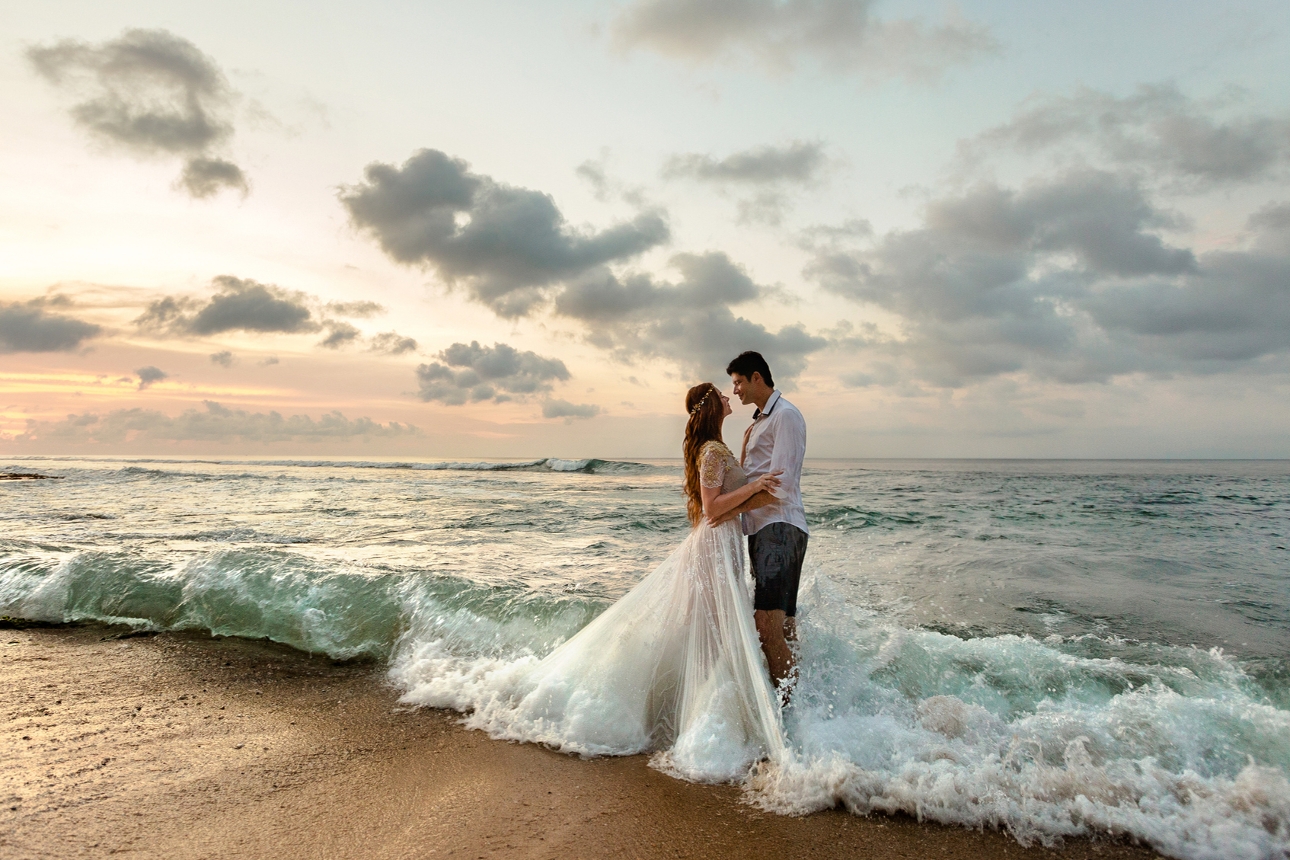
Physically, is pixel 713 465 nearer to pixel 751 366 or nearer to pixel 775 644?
pixel 751 366

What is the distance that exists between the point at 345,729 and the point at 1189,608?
29.6 ft

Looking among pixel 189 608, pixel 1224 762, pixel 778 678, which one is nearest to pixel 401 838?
pixel 778 678

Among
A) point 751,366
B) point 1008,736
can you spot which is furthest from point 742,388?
point 1008,736

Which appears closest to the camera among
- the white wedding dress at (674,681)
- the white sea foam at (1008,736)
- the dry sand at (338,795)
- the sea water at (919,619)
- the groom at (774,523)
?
the dry sand at (338,795)

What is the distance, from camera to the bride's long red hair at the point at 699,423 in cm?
437

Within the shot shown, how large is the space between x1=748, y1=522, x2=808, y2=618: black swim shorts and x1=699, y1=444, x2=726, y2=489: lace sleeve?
45 cm

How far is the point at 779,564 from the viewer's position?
13.9 feet

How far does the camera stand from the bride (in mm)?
3877

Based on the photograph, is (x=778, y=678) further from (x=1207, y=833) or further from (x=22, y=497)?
(x=22, y=497)

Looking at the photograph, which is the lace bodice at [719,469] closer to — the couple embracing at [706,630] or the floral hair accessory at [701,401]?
the couple embracing at [706,630]

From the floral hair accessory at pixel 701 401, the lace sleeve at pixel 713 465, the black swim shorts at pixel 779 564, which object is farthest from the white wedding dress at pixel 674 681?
the floral hair accessory at pixel 701 401

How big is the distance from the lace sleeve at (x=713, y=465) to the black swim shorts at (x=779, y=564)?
450 millimetres

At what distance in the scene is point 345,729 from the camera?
440 centimetres

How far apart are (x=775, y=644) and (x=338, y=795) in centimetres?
268
